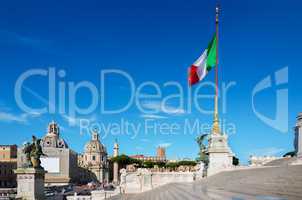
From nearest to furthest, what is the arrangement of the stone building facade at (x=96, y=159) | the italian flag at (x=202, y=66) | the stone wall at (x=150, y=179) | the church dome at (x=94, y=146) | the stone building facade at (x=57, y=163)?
the italian flag at (x=202, y=66)
the stone wall at (x=150, y=179)
the stone building facade at (x=57, y=163)
the stone building facade at (x=96, y=159)
the church dome at (x=94, y=146)

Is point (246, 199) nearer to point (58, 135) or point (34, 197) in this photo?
point (34, 197)

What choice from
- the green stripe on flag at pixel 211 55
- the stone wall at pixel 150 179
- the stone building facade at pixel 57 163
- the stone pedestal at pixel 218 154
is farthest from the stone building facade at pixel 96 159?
the green stripe on flag at pixel 211 55

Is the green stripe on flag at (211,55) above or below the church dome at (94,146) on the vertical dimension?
above

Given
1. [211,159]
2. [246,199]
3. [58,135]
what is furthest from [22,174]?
[58,135]

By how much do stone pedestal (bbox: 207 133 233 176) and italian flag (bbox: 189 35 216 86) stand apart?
442cm

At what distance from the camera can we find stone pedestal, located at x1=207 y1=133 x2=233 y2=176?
3036cm

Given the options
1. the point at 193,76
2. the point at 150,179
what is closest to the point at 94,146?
the point at 150,179

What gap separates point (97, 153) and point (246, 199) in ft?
352

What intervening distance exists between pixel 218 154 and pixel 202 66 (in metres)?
6.37

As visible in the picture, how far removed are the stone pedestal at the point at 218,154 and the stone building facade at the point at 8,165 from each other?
60769mm

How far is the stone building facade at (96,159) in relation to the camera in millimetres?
115688

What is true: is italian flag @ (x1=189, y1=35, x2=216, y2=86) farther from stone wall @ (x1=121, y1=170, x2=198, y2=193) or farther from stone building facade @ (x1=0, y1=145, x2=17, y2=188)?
stone building facade @ (x1=0, y1=145, x2=17, y2=188)

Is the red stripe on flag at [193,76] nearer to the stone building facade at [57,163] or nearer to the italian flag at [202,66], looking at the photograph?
the italian flag at [202,66]

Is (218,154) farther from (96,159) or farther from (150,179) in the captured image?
(96,159)
